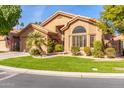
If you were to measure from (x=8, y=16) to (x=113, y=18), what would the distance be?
14441 mm

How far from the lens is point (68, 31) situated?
29.3 m

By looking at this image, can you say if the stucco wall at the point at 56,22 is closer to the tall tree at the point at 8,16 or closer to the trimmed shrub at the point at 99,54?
the tall tree at the point at 8,16

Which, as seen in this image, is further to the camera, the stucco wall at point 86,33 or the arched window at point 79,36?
the arched window at point 79,36

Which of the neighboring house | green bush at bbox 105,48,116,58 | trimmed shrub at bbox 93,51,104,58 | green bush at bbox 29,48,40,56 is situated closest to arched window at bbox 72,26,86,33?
the neighboring house

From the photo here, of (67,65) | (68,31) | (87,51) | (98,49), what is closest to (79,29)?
(68,31)

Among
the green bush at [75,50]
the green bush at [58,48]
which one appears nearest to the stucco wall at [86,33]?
the green bush at [58,48]

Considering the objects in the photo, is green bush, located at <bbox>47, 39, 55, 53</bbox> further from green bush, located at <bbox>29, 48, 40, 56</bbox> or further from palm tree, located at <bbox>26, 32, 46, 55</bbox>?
green bush, located at <bbox>29, 48, 40, 56</bbox>

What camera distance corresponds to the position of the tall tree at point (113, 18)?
2455cm

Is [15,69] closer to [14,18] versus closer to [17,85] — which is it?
[17,85]

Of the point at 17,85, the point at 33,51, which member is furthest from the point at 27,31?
the point at 17,85

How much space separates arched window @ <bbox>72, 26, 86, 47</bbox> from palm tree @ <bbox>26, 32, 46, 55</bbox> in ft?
10.4
